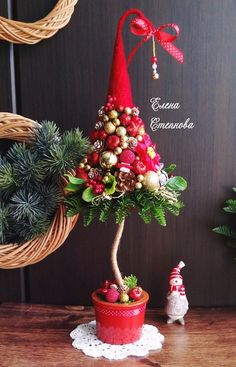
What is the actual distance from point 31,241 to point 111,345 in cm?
25

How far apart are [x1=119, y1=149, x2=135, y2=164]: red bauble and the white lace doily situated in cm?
33

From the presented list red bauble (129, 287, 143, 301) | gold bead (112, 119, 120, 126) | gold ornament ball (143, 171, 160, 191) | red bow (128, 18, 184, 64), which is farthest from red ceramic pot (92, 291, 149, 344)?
red bow (128, 18, 184, 64)

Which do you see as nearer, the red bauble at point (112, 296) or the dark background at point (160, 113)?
the red bauble at point (112, 296)

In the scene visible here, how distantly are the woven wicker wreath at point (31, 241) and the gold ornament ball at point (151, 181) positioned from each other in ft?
0.66

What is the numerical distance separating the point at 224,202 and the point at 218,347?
0.30 meters

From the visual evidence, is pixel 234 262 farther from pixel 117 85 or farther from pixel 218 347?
pixel 117 85

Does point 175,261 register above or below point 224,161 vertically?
below

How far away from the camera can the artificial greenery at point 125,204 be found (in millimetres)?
674

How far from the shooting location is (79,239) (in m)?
0.90

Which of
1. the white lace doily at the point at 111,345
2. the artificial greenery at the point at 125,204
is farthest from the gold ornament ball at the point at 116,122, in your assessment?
the white lace doily at the point at 111,345

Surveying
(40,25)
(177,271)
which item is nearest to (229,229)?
(177,271)

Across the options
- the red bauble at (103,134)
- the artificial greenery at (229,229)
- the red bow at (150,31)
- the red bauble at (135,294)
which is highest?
the red bow at (150,31)

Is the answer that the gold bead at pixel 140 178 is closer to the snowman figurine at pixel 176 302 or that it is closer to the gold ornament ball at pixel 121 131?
the gold ornament ball at pixel 121 131

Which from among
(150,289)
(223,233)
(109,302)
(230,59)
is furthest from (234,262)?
(230,59)
